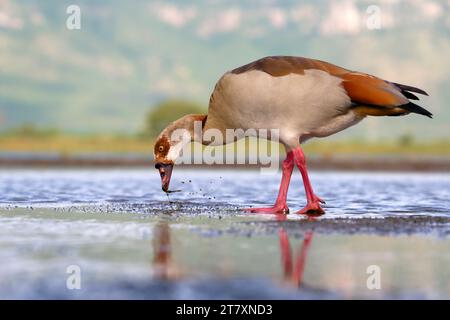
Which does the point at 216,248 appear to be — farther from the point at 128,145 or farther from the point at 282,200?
the point at 128,145

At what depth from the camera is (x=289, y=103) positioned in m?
11.2

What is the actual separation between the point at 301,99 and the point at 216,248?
3802mm

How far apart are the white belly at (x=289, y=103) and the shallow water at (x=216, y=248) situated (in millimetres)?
1279

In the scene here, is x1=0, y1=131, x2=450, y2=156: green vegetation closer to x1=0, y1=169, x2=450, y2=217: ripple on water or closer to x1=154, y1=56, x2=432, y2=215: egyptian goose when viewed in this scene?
x1=0, y1=169, x2=450, y2=217: ripple on water

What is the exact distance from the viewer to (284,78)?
1120 cm

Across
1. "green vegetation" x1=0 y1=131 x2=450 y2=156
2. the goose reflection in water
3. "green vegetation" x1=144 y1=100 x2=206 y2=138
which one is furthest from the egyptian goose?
"green vegetation" x1=144 y1=100 x2=206 y2=138

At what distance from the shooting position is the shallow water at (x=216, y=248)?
6.23 metres

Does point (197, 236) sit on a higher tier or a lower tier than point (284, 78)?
lower

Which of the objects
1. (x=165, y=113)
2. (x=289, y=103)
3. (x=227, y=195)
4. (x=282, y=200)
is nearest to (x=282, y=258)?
(x=289, y=103)

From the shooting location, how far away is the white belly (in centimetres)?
1119

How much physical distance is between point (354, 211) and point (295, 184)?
26.7ft

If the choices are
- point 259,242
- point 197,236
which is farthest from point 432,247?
point 197,236

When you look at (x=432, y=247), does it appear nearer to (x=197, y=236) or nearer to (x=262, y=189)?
(x=197, y=236)

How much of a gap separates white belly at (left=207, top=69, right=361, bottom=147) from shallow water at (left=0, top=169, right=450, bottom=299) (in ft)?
4.20
